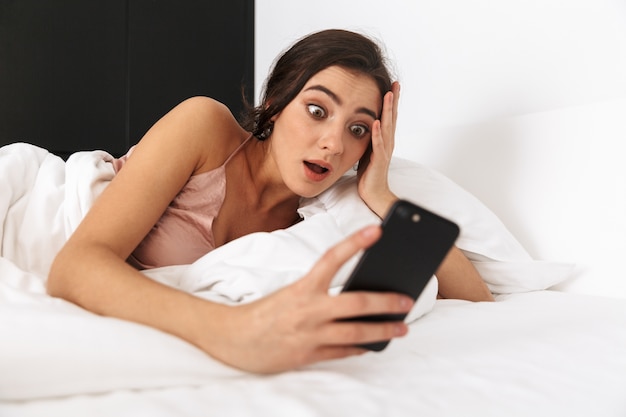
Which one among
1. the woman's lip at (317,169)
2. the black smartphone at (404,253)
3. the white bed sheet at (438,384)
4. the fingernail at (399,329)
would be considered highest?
the black smartphone at (404,253)

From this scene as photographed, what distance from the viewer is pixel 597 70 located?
1.58 metres

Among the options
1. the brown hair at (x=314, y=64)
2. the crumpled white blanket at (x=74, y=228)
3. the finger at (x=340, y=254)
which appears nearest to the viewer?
the finger at (x=340, y=254)

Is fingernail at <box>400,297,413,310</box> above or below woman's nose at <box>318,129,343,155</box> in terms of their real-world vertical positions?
below

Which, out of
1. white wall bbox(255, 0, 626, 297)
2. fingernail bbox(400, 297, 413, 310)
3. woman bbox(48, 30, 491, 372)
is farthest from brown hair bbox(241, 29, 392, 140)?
fingernail bbox(400, 297, 413, 310)

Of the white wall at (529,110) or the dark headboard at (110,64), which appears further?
the dark headboard at (110,64)

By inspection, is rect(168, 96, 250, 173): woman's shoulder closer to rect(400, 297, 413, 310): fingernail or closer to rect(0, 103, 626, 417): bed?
rect(0, 103, 626, 417): bed

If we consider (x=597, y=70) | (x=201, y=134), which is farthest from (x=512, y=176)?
(x=201, y=134)

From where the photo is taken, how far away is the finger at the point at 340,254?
0.60 metres

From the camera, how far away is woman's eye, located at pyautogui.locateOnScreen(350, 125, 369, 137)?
1.30 meters

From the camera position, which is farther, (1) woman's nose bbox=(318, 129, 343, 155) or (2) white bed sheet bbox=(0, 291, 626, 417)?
(1) woman's nose bbox=(318, 129, 343, 155)

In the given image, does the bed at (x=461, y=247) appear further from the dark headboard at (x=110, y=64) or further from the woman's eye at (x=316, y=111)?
the dark headboard at (x=110, y=64)

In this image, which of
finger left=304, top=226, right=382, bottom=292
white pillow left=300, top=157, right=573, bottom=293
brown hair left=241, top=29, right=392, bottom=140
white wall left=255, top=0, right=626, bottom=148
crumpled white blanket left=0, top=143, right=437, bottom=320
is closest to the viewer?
finger left=304, top=226, right=382, bottom=292

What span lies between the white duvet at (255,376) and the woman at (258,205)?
4 centimetres

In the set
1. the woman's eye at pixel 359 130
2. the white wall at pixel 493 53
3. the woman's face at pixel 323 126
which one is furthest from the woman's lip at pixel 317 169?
the white wall at pixel 493 53
